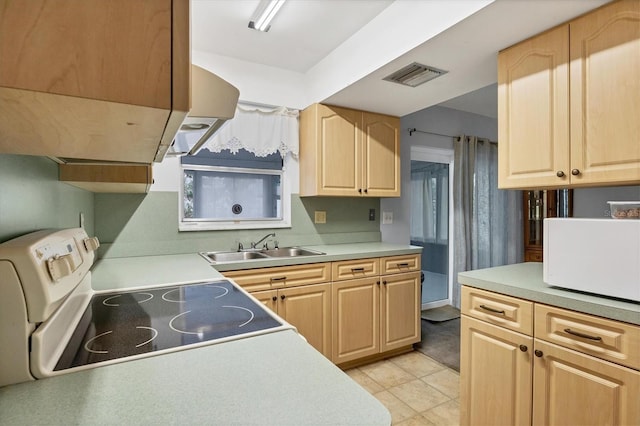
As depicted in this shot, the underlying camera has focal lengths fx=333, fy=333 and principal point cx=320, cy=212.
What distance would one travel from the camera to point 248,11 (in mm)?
2092

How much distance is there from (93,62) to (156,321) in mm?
805

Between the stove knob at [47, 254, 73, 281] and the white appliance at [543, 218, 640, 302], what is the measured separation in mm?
1804

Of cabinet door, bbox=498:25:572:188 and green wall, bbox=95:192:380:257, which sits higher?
cabinet door, bbox=498:25:572:188

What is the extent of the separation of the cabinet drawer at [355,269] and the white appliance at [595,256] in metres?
1.34

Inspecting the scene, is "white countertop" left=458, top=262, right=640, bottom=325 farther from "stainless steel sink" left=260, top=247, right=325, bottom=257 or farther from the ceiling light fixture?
the ceiling light fixture

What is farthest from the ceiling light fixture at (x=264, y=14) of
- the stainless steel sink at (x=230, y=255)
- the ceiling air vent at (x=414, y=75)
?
the stainless steel sink at (x=230, y=255)

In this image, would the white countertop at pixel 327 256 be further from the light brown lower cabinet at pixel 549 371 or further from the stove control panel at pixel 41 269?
the stove control panel at pixel 41 269

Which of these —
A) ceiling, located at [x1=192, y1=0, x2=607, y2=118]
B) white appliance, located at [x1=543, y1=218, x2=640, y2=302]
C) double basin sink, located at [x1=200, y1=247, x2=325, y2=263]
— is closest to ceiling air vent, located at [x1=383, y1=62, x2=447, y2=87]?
ceiling, located at [x1=192, y1=0, x2=607, y2=118]

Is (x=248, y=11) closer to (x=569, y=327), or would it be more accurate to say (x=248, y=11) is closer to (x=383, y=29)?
(x=383, y=29)

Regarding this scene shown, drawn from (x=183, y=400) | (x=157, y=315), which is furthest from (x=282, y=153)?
(x=183, y=400)

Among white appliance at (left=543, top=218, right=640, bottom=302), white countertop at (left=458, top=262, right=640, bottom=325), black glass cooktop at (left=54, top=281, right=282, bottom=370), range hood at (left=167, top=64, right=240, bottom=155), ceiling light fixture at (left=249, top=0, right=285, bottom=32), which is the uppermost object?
ceiling light fixture at (left=249, top=0, right=285, bottom=32)

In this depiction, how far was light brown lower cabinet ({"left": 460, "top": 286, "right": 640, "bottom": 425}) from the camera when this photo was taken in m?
1.23

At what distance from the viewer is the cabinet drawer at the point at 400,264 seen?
2.78 m

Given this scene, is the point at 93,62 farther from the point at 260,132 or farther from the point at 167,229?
the point at 260,132
